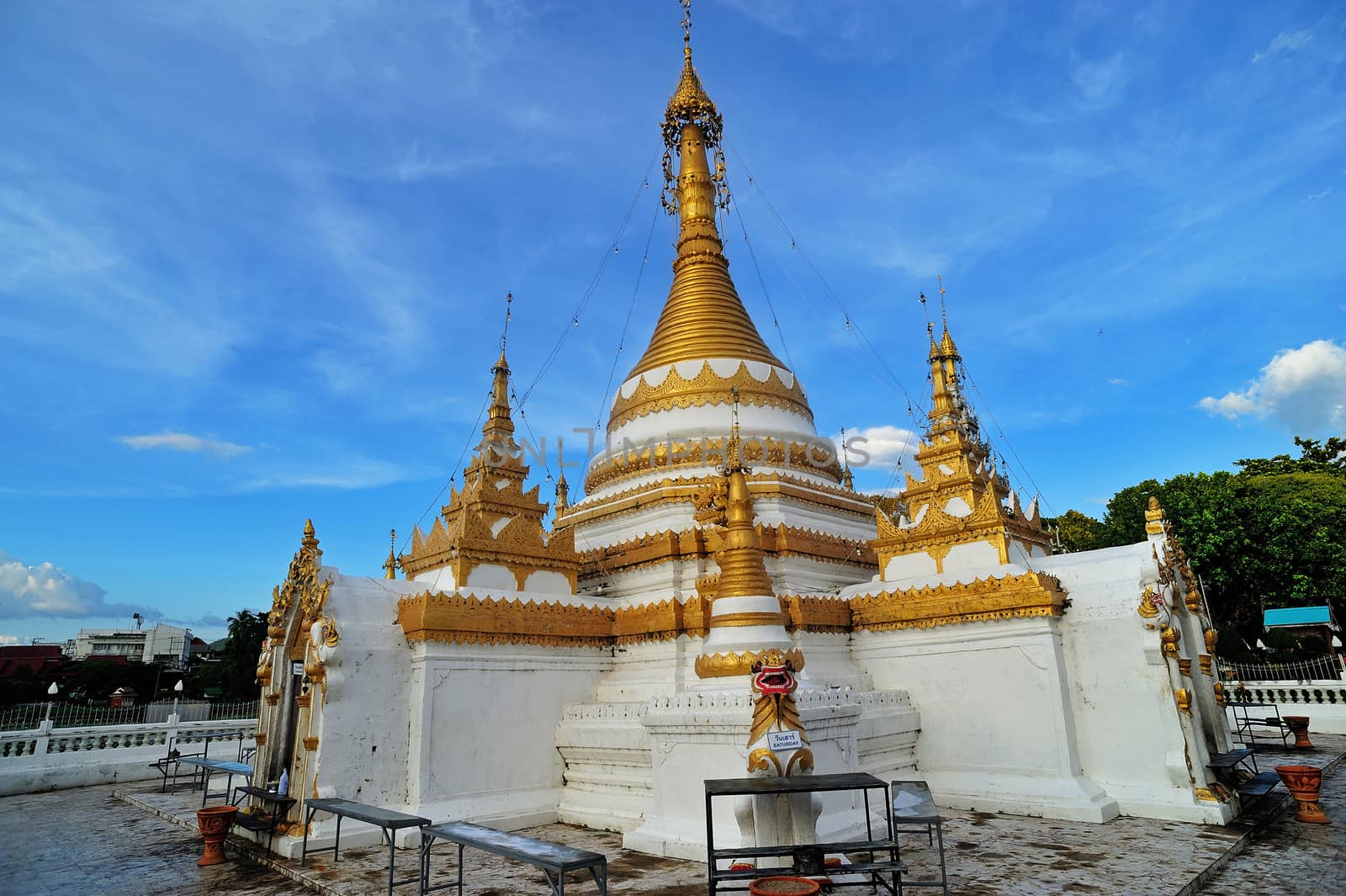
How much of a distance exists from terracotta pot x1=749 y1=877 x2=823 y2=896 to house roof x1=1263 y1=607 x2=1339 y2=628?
33.8m

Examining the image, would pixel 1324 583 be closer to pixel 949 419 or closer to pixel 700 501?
pixel 949 419

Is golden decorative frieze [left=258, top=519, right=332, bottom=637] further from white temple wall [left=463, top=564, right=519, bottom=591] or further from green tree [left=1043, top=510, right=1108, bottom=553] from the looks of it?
green tree [left=1043, top=510, right=1108, bottom=553]

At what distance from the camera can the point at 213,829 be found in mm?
11156

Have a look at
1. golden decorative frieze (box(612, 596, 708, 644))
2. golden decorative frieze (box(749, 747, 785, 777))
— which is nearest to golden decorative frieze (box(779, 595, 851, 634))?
golden decorative frieze (box(612, 596, 708, 644))

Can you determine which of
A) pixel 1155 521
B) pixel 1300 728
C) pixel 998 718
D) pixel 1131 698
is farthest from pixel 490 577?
pixel 1300 728

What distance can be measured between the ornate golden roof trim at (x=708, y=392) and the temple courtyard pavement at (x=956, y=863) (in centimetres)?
1088

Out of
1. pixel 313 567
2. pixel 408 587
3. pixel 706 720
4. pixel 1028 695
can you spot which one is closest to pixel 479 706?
pixel 408 587

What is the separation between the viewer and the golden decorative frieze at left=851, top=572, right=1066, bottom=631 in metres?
13.6

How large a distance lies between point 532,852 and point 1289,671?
27.3 m

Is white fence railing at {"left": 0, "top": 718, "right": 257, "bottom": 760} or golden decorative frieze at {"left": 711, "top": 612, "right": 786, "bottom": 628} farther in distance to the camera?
white fence railing at {"left": 0, "top": 718, "right": 257, "bottom": 760}

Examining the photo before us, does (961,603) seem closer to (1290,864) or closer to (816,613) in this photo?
(816,613)

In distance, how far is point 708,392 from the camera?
2070 cm

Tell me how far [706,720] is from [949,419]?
10717 millimetres

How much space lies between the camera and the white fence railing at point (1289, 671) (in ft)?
78.0
